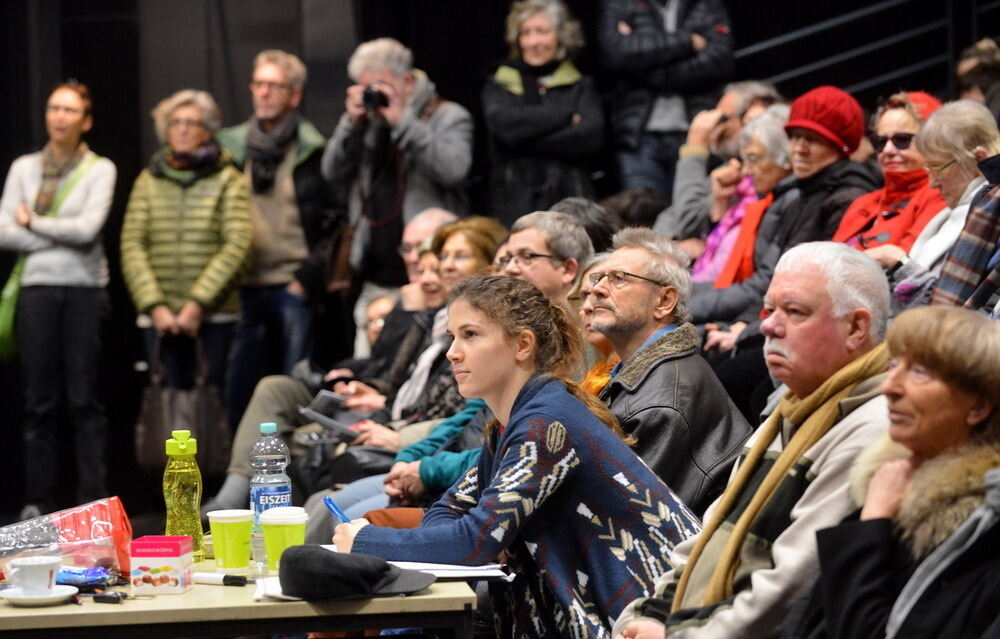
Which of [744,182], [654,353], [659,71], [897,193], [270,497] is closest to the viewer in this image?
[270,497]

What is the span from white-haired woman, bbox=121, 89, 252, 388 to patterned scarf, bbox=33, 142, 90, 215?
12.3 inches

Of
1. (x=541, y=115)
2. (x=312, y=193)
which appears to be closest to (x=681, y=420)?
(x=541, y=115)

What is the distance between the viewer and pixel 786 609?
90.3 inches

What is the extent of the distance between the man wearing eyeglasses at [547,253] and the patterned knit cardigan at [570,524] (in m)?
1.45

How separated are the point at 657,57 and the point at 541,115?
56 centimetres

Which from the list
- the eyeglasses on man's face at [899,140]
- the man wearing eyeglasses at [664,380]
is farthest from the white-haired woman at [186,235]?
the man wearing eyeglasses at [664,380]

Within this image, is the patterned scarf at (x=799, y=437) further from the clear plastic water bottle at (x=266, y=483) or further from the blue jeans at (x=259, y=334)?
the blue jeans at (x=259, y=334)

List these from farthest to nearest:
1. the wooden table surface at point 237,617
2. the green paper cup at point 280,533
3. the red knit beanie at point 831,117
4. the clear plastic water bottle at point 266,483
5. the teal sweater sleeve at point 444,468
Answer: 1. the red knit beanie at point 831,117
2. the teal sweater sleeve at point 444,468
3. the clear plastic water bottle at point 266,483
4. the green paper cup at point 280,533
5. the wooden table surface at point 237,617

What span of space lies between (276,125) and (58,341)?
1345 mm

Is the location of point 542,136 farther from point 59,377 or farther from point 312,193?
point 59,377

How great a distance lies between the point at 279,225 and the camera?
257 inches

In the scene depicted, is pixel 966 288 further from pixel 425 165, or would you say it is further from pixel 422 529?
pixel 425 165

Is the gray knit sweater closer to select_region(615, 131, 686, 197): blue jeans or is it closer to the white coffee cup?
select_region(615, 131, 686, 197): blue jeans

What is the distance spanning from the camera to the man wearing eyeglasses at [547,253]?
429 cm
